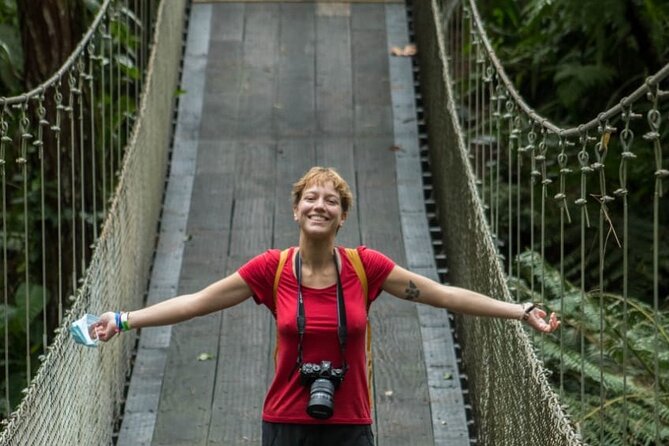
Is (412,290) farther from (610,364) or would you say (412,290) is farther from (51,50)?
(51,50)

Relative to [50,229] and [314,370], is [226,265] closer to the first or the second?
[50,229]

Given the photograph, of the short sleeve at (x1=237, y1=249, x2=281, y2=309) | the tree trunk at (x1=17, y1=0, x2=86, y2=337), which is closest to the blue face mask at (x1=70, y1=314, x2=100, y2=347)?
the short sleeve at (x1=237, y1=249, x2=281, y2=309)

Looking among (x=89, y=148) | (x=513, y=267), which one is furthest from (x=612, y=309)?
(x=89, y=148)

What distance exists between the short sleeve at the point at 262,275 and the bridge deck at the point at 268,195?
1838 mm

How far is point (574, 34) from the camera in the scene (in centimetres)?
880

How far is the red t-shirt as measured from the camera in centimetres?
369

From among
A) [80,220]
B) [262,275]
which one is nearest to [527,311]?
[262,275]

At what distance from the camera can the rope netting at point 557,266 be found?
3.54 m

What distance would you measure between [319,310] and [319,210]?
25 cm

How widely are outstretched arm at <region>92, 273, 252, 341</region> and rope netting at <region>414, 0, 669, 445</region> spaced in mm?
835

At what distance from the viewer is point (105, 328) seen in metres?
3.88

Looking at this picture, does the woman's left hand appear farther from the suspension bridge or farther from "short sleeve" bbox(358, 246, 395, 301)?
"short sleeve" bbox(358, 246, 395, 301)

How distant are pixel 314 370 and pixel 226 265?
3.39m

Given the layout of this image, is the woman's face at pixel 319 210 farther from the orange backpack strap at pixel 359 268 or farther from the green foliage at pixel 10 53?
the green foliage at pixel 10 53
